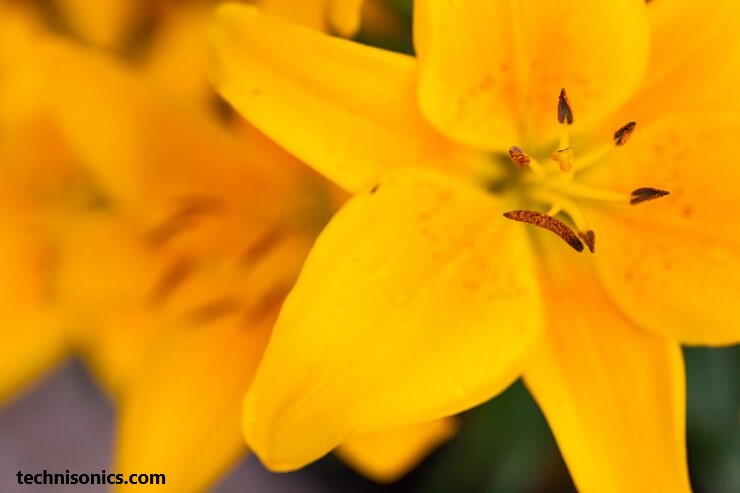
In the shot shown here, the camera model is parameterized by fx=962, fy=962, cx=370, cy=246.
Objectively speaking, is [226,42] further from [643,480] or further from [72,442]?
[72,442]

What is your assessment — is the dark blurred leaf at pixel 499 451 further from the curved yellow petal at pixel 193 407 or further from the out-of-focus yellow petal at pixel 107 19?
the out-of-focus yellow petal at pixel 107 19

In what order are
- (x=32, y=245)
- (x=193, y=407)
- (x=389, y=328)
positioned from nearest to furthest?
(x=389, y=328) → (x=193, y=407) → (x=32, y=245)

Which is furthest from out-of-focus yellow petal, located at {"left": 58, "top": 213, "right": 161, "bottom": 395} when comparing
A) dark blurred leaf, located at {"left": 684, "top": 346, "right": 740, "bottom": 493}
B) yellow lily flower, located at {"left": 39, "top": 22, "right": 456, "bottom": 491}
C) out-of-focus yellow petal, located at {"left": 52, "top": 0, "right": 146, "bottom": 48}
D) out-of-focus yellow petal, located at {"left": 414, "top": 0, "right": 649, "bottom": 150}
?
dark blurred leaf, located at {"left": 684, "top": 346, "right": 740, "bottom": 493}

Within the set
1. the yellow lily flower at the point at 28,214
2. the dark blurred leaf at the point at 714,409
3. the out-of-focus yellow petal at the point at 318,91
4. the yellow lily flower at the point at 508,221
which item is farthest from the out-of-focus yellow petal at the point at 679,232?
the yellow lily flower at the point at 28,214

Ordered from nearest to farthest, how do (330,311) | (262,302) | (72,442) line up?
(330,311) → (262,302) → (72,442)

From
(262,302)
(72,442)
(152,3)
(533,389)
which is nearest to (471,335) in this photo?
(533,389)

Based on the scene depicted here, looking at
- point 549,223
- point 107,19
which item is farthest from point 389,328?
point 107,19

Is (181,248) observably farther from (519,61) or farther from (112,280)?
(519,61)

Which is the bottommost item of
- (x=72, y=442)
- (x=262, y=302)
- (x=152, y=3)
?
(x=72, y=442)
